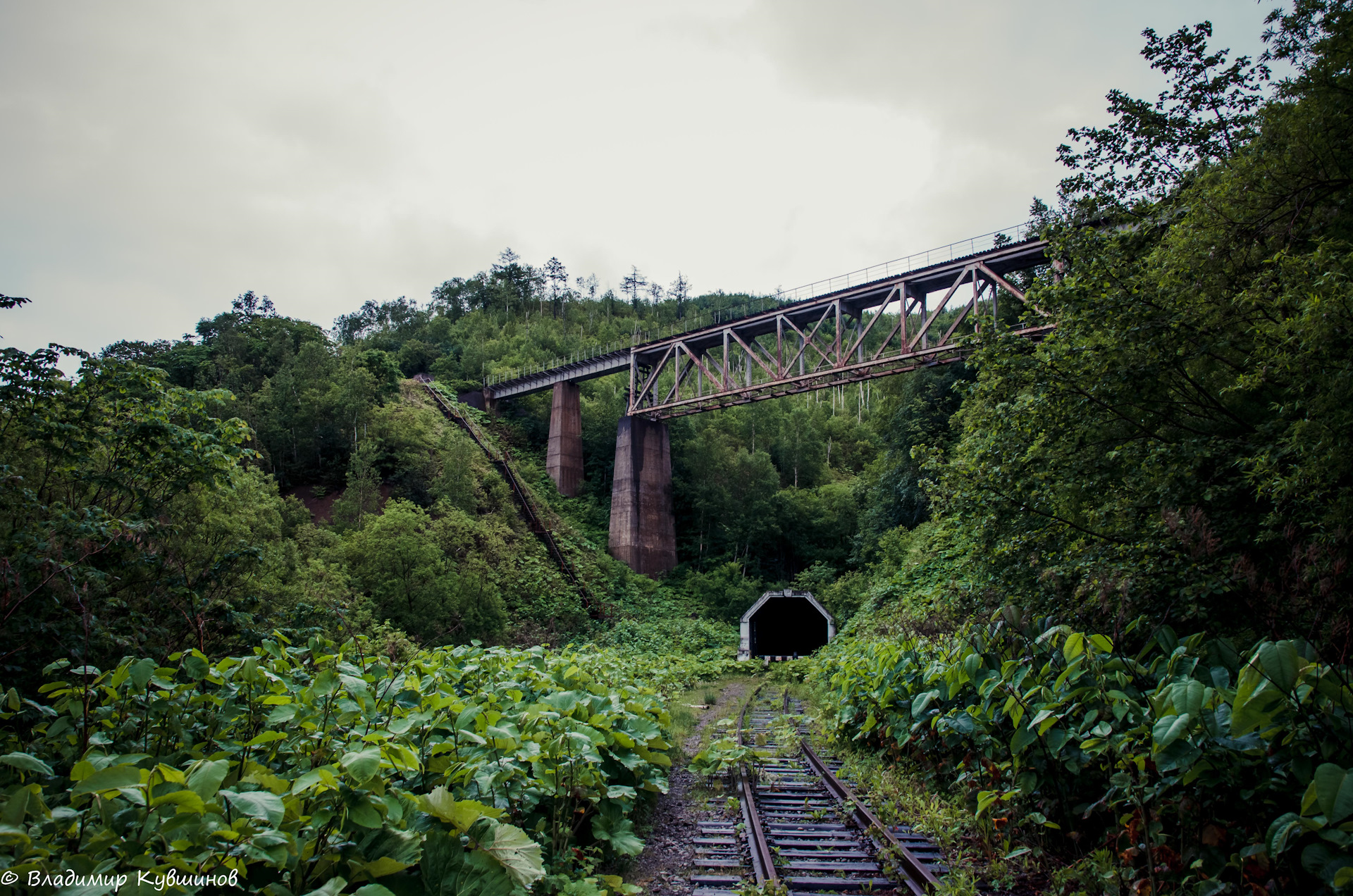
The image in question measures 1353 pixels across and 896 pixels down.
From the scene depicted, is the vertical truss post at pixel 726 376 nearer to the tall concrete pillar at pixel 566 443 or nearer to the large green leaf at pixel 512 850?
the tall concrete pillar at pixel 566 443

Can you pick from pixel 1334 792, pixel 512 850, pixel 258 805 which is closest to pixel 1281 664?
pixel 1334 792

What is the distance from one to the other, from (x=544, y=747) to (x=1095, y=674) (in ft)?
14.2

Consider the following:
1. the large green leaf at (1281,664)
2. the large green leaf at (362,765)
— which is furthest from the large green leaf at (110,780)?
the large green leaf at (1281,664)

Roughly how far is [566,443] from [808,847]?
37891 mm

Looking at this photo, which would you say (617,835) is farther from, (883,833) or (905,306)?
(905,306)

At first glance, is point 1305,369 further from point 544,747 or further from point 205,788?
point 205,788

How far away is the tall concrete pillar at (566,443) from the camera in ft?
140

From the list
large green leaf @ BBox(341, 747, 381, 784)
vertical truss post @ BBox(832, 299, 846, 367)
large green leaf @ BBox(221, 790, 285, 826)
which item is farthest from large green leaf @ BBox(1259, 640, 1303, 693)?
vertical truss post @ BBox(832, 299, 846, 367)

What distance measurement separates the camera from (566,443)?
43219mm

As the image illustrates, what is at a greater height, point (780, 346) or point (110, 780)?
point (780, 346)

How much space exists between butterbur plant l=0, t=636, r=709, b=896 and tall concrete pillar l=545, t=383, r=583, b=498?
36358 mm

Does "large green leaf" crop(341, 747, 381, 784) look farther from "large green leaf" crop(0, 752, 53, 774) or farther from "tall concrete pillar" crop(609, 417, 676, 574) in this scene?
"tall concrete pillar" crop(609, 417, 676, 574)

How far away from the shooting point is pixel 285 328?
137 ft

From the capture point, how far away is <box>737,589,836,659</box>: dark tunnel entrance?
96.9 ft
